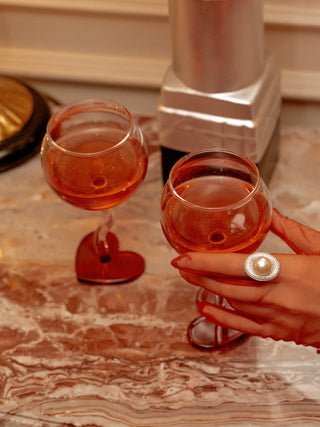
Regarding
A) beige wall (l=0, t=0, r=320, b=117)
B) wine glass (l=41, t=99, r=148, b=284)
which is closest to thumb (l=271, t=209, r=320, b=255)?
wine glass (l=41, t=99, r=148, b=284)

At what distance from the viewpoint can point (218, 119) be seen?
0.72m

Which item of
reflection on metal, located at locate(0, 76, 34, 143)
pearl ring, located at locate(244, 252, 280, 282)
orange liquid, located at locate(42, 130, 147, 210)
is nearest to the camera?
pearl ring, located at locate(244, 252, 280, 282)

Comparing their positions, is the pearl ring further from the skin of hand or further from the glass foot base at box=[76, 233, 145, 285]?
the glass foot base at box=[76, 233, 145, 285]

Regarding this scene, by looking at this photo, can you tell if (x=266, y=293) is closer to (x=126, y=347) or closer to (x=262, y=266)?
(x=262, y=266)

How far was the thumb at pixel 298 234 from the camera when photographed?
0.62 meters

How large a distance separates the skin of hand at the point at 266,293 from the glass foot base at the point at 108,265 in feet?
0.54

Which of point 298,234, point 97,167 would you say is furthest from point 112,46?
point 298,234

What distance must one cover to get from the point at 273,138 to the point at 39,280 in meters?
0.36

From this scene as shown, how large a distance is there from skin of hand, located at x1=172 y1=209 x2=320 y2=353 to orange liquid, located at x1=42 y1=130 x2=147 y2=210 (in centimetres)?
13

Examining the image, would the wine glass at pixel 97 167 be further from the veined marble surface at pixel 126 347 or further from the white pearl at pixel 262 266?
the white pearl at pixel 262 266

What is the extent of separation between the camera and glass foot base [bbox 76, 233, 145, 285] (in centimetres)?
73

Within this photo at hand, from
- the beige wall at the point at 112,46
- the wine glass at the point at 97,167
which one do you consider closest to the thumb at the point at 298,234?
the wine glass at the point at 97,167

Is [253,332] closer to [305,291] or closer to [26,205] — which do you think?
[305,291]

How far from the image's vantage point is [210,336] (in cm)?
66
